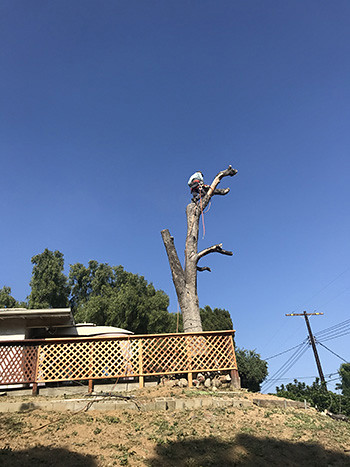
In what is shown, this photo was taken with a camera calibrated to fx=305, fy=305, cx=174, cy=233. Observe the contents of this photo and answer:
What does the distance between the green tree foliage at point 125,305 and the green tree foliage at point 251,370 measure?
5892mm

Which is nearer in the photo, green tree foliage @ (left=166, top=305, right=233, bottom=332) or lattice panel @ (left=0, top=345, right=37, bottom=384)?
lattice panel @ (left=0, top=345, right=37, bottom=384)

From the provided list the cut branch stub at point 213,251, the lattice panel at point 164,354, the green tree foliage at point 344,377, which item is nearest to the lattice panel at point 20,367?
the lattice panel at point 164,354

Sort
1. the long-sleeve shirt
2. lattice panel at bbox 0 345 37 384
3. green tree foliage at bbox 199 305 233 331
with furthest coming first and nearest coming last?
green tree foliage at bbox 199 305 233 331, the long-sleeve shirt, lattice panel at bbox 0 345 37 384

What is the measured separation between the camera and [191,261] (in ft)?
35.3

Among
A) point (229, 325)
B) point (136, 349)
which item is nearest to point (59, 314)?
point (136, 349)

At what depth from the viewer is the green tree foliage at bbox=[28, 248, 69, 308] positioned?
26598 millimetres

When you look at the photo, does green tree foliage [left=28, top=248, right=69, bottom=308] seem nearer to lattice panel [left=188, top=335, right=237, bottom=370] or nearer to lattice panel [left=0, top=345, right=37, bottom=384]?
lattice panel [left=0, top=345, right=37, bottom=384]

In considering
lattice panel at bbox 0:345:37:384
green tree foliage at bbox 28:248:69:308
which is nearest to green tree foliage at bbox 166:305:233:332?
lattice panel at bbox 0:345:37:384

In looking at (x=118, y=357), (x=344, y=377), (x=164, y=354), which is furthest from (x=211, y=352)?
(x=344, y=377)

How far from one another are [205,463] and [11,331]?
9083 mm

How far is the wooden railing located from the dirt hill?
161cm

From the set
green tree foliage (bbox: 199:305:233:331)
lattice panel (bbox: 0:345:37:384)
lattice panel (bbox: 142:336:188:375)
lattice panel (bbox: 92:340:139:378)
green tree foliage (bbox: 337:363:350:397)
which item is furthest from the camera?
green tree foliage (bbox: 337:363:350:397)

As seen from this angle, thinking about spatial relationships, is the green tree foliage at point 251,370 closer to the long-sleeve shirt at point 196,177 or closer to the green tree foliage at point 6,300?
the long-sleeve shirt at point 196,177

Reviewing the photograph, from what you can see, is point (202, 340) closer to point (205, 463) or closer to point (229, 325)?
point (205, 463)
